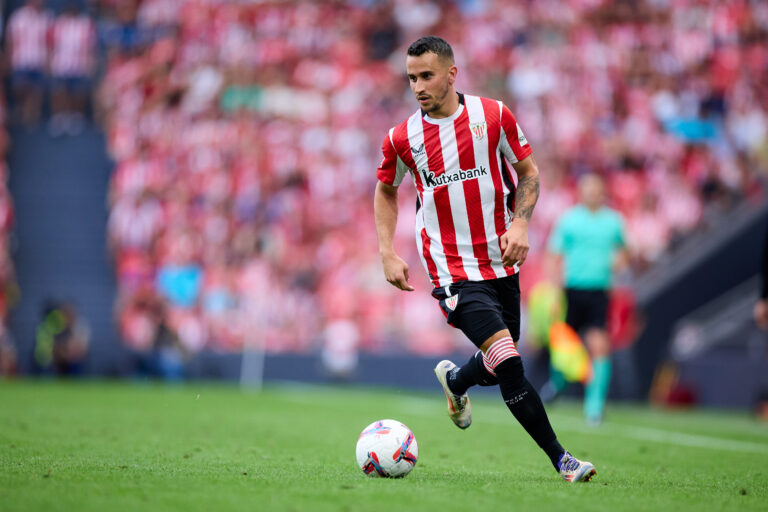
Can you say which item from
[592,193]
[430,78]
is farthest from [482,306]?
[592,193]

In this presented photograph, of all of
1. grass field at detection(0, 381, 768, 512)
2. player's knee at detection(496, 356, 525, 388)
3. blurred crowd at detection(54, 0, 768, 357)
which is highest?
blurred crowd at detection(54, 0, 768, 357)

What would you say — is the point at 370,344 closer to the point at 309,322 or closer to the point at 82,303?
the point at 309,322

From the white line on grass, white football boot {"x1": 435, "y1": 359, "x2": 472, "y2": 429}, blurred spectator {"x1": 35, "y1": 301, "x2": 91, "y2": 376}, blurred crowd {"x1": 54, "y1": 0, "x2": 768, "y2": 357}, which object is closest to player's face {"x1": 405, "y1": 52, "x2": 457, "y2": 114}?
white football boot {"x1": 435, "y1": 359, "x2": 472, "y2": 429}

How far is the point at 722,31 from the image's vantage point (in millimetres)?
22344

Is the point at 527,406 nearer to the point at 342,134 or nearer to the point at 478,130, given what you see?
the point at 478,130

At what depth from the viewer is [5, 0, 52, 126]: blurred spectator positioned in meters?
21.2

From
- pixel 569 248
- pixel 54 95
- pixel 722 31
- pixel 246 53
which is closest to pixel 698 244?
pixel 569 248

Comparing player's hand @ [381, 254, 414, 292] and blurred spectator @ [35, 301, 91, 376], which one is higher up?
player's hand @ [381, 254, 414, 292]

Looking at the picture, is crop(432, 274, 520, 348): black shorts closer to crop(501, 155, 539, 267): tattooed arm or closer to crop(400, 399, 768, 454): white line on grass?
crop(501, 155, 539, 267): tattooed arm

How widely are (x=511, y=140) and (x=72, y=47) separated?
17968 mm

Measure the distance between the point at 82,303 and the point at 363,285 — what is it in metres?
5.54

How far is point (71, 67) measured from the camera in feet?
71.2

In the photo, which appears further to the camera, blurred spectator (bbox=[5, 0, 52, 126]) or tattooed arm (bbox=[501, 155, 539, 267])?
blurred spectator (bbox=[5, 0, 52, 126])

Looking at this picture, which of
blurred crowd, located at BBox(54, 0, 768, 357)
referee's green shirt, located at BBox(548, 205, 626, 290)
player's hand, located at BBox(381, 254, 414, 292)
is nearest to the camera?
player's hand, located at BBox(381, 254, 414, 292)
